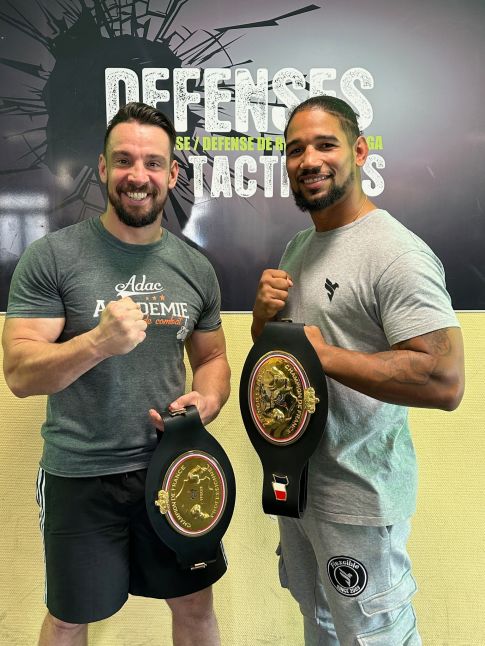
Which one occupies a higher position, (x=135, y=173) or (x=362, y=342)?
(x=135, y=173)

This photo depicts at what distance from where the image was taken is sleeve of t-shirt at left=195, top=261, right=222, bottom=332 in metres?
1.36

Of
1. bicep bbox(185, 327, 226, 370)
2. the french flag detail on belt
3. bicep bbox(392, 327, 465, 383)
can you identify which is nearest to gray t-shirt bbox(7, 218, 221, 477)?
bicep bbox(185, 327, 226, 370)

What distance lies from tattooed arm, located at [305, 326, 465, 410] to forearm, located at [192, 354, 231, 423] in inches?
16.1

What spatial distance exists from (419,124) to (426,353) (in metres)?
0.93

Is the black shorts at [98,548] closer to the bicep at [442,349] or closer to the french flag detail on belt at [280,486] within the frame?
the french flag detail on belt at [280,486]

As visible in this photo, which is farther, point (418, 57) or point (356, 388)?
point (418, 57)

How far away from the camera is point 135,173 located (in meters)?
1.20

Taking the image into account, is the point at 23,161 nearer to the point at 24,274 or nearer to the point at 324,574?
the point at 24,274

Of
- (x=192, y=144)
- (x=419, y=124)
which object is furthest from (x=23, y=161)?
(x=419, y=124)

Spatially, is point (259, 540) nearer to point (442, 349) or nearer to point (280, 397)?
point (280, 397)

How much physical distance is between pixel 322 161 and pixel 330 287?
10.6 inches

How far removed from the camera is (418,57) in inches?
61.1

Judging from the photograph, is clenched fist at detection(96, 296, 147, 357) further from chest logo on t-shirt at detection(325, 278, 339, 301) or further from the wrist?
chest logo on t-shirt at detection(325, 278, 339, 301)

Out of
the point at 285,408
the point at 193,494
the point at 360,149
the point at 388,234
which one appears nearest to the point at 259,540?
the point at 193,494
